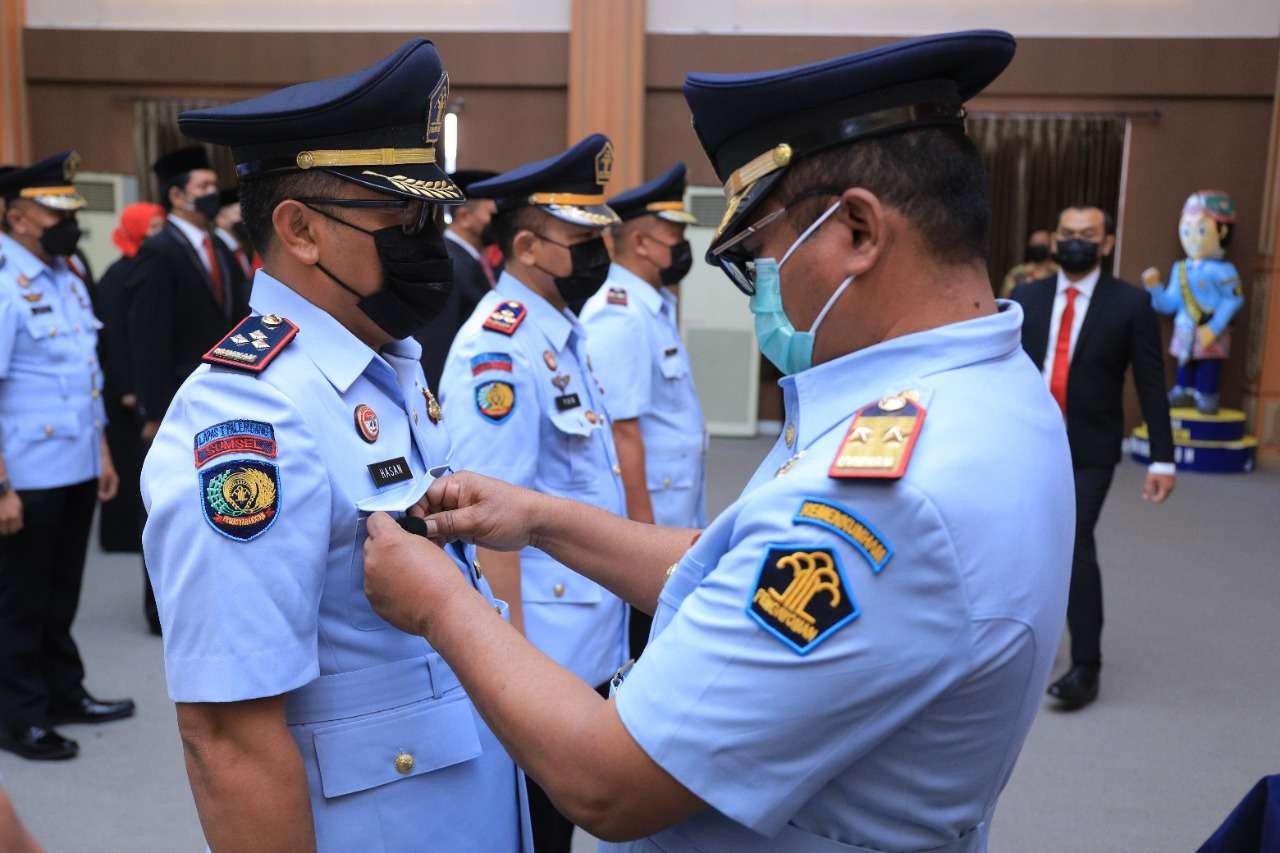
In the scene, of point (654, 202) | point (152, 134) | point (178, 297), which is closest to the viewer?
point (654, 202)

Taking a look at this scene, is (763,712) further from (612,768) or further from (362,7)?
(362,7)

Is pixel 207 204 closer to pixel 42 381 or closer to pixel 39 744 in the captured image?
pixel 42 381

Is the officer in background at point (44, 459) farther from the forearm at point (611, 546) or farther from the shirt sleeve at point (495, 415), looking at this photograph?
the forearm at point (611, 546)

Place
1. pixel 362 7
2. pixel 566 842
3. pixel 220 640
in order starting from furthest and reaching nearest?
pixel 362 7, pixel 566 842, pixel 220 640

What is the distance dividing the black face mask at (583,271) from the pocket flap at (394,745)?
1.57 m

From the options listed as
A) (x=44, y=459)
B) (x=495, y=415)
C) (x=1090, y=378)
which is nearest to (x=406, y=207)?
(x=495, y=415)

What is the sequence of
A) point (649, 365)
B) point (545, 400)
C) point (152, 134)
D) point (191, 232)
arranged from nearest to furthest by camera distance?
1. point (545, 400)
2. point (649, 365)
3. point (191, 232)
4. point (152, 134)

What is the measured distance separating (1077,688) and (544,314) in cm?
240

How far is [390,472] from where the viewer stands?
A: 1.39m

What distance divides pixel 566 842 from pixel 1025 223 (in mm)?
7491

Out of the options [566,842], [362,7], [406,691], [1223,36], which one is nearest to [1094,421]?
[566,842]

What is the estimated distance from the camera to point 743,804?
96cm

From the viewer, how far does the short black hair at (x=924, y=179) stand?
1.05m

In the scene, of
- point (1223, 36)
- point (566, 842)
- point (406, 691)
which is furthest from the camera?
point (1223, 36)
